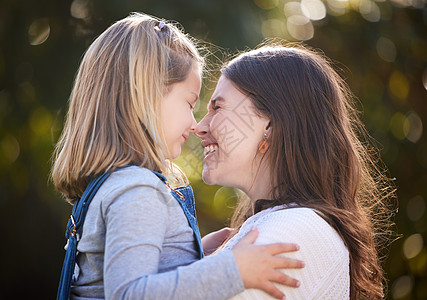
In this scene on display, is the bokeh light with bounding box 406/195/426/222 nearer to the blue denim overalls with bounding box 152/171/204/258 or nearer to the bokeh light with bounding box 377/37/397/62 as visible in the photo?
the bokeh light with bounding box 377/37/397/62

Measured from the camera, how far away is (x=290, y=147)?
1.72m

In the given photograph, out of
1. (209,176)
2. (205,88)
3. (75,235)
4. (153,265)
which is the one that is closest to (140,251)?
(153,265)

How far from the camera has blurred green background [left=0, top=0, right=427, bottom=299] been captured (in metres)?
2.72

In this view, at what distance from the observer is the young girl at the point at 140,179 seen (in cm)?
124

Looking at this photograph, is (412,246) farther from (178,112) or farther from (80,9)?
(80,9)

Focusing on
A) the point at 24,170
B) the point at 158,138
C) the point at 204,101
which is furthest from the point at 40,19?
the point at 158,138

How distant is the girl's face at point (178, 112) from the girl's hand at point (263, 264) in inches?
17.2

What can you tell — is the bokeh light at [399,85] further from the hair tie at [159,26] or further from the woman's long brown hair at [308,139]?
the hair tie at [159,26]

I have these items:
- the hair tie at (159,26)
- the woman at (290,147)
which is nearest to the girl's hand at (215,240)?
the woman at (290,147)

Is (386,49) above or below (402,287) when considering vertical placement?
above

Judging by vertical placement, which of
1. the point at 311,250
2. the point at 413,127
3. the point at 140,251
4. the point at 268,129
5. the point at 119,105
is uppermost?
the point at 119,105

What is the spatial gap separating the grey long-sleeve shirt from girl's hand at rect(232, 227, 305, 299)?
3 cm

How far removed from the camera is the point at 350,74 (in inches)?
123

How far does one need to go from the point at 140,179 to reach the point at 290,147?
0.60m
